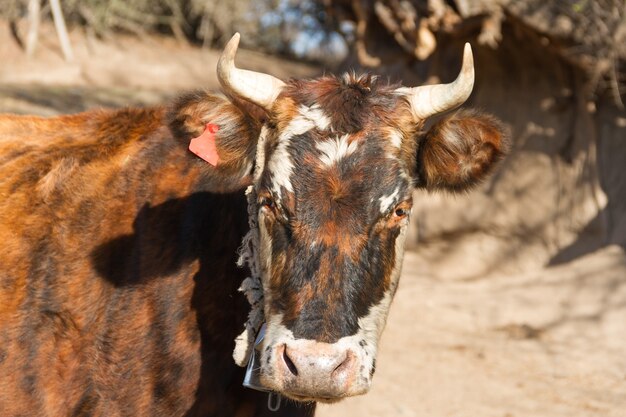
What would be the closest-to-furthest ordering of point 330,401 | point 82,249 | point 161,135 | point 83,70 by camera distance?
point 330,401
point 82,249
point 161,135
point 83,70

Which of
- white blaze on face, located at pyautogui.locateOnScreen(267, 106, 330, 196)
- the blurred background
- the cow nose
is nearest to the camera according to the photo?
the cow nose

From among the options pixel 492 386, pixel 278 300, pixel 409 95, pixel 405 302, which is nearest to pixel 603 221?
pixel 405 302

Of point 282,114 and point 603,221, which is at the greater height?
point 282,114

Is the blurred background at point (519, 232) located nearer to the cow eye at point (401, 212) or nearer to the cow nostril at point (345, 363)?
the cow eye at point (401, 212)

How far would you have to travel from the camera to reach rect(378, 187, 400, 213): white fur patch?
397cm

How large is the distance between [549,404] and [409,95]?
386 cm

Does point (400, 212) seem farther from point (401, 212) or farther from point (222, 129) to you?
point (222, 129)

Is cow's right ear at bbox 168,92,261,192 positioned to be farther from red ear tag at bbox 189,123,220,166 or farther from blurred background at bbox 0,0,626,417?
blurred background at bbox 0,0,626,417

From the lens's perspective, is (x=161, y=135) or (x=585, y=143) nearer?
(x=161, y=135)

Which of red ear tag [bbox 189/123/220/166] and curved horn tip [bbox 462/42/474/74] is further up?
curved horn tip [bbox 462/42/474/74]

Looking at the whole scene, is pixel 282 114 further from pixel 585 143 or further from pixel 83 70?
pixel 83 70

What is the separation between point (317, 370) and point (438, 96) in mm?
1489

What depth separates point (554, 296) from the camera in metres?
9.50

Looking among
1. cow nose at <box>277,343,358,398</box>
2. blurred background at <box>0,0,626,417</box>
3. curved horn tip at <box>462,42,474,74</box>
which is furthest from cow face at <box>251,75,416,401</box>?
blurred background at <box>0,0,626,417</box>
